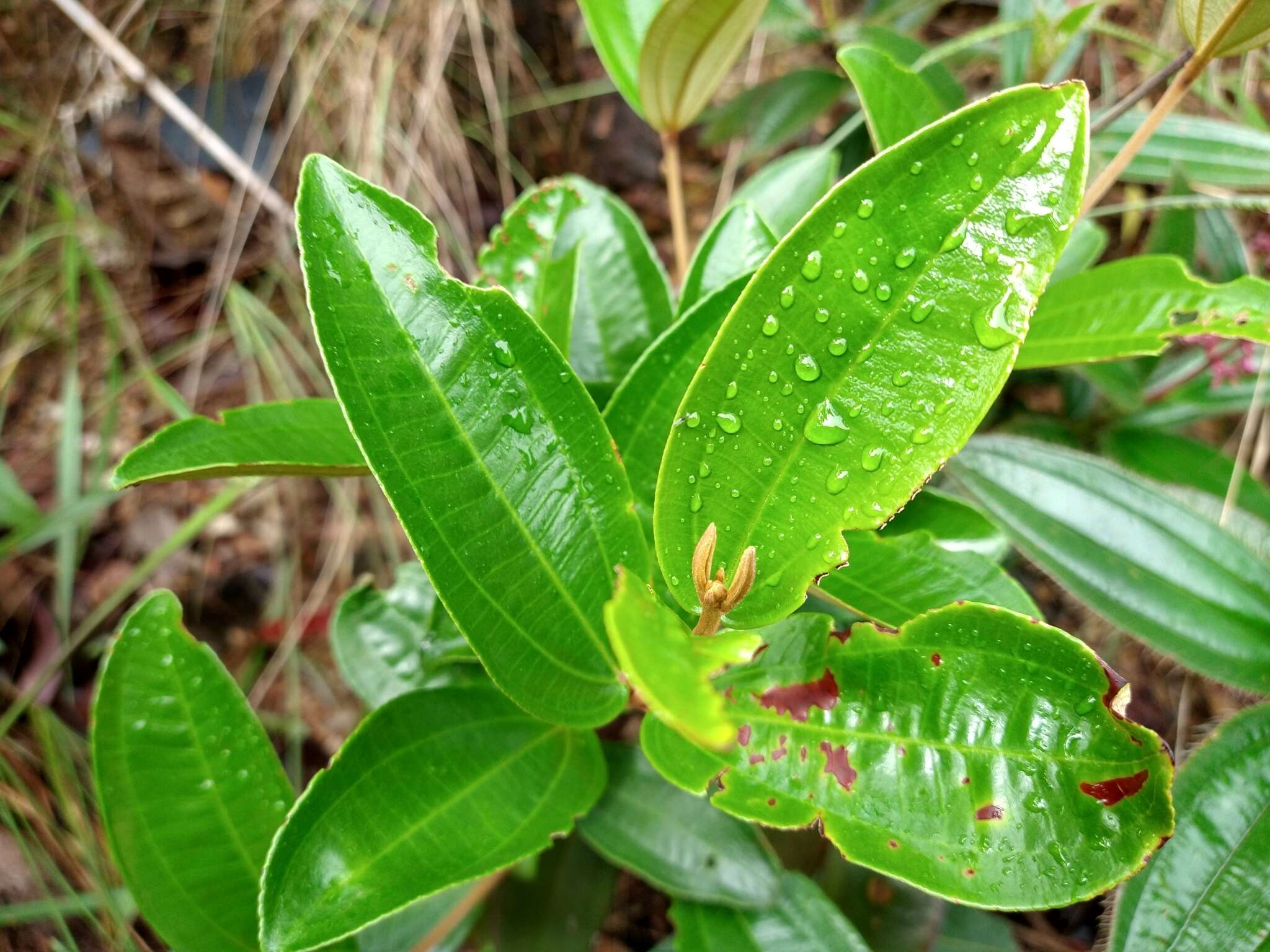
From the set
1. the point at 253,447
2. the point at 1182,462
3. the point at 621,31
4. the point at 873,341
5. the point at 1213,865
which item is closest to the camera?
the point at 873,341

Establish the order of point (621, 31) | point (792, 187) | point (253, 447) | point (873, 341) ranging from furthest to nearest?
point (792, 187) → point (621, 31) → point (253, 447) → point (873, 341)

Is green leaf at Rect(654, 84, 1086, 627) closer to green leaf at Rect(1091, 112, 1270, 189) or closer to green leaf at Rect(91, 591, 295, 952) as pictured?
green leaf at Rect(91, 591, 295, 952)

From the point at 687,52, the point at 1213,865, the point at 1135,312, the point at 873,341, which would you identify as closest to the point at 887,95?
the point at 687,52

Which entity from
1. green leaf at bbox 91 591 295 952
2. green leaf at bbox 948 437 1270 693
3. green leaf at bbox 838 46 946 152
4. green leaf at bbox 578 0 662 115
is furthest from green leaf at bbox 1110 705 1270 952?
green leaf at bbox 578 0 662 115

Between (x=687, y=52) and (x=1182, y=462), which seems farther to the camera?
(x=1182, y=462)

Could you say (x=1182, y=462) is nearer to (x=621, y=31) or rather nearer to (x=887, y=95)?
(x=887, y=95)

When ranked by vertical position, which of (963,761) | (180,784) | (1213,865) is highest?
(963,761)
